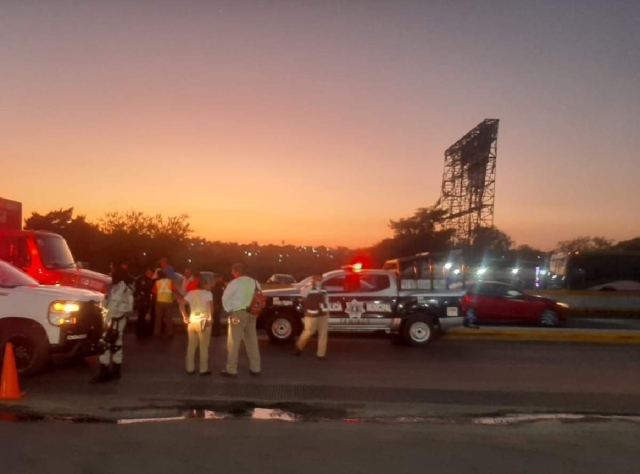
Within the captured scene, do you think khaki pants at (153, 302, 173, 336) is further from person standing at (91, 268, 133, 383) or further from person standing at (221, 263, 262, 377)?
person standing at (91, 268, 133, 383)

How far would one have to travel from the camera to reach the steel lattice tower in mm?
43750

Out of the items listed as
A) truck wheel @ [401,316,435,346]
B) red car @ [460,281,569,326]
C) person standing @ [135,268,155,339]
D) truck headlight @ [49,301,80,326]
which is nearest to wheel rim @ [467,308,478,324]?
red car @ [460,281,569,326]

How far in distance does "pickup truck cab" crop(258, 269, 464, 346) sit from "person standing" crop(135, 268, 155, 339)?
9.30ft

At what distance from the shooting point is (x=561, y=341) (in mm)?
19375

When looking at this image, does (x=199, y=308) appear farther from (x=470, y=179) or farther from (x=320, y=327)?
(x=470, y=179)

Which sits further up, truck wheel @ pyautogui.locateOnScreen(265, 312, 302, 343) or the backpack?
the backpack

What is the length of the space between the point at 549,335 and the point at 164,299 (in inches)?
382

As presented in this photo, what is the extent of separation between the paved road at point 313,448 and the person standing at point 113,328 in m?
2.86

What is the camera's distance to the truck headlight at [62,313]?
12117 millimetres

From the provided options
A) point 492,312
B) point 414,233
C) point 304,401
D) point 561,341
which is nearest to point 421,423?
point 304,401

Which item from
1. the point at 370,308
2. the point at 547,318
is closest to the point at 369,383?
the point at 370,308

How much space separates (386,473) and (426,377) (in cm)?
599

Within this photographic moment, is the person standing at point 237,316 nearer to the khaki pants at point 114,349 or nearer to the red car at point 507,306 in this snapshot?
the khaki pants at point 114,349

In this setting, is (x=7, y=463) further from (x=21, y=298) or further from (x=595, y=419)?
(x=595, y=419)
